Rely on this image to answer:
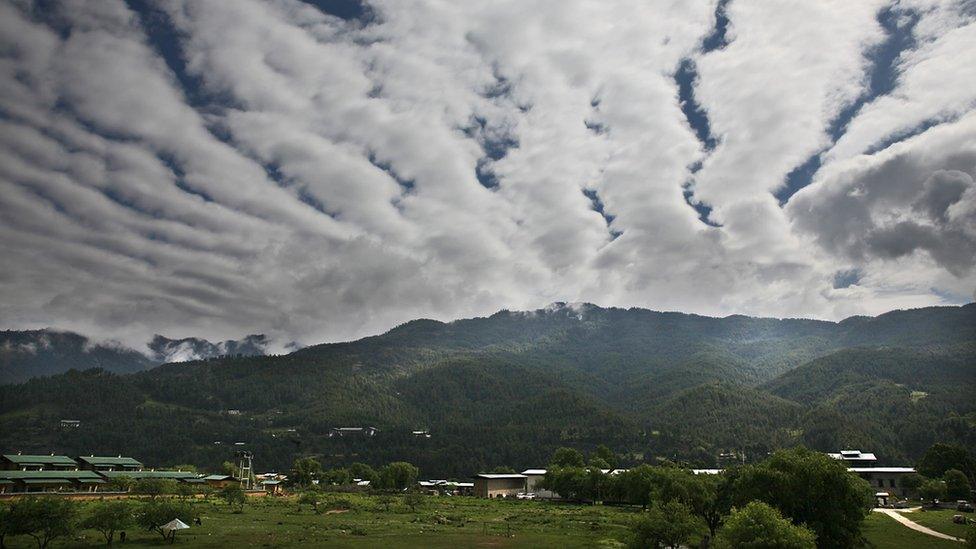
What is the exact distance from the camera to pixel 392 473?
153 metres

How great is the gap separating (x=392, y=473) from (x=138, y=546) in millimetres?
98516

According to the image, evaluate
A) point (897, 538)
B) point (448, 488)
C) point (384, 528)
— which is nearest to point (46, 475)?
point (384, 528)

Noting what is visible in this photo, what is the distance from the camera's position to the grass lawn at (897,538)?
5901 cm

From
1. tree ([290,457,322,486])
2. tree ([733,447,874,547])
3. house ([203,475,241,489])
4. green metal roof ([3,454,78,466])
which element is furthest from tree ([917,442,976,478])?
green metal roof ([3,454,78,466])

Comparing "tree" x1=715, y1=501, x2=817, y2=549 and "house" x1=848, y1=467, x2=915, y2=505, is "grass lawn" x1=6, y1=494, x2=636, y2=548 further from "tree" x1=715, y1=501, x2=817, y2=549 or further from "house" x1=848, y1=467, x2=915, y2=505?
"house" x1=848, y1=467, x2=915, y2=505

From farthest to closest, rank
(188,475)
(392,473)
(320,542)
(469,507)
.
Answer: (392,473) → (188,475) → (469,507) → (320,542)

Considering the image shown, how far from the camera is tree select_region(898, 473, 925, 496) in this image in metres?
130

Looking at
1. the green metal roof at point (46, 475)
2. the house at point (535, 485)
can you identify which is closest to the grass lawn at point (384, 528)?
the green metal roof at point (46, 475)

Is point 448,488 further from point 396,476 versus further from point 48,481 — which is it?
point 48,481

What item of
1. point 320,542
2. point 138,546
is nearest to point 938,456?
point 320,542

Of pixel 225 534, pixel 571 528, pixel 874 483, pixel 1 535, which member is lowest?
pixel 874 483

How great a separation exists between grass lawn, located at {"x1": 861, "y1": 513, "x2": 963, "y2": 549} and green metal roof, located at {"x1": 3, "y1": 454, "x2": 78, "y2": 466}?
507ft

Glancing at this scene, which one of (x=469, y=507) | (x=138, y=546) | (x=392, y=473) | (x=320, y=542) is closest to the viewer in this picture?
(x=138, y=546)

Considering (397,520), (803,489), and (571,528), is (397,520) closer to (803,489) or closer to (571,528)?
(571,528)
